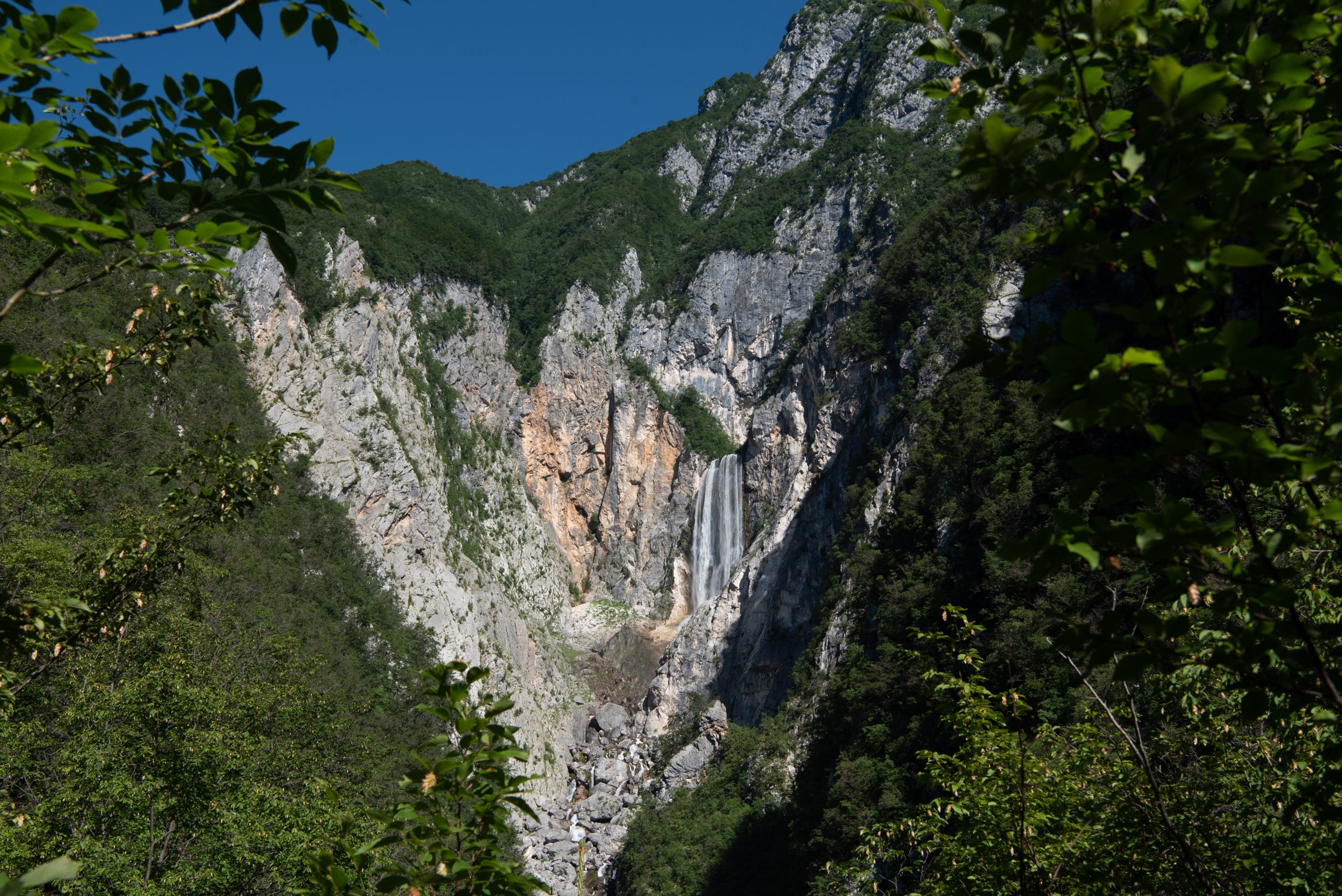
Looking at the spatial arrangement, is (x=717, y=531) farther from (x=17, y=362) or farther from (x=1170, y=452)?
(x=17, y=362)

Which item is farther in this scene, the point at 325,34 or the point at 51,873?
the point at 325,34

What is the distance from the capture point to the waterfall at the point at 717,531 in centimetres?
5419

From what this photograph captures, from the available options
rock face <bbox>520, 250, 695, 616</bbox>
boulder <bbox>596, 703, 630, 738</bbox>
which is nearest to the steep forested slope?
boulder <bbox>596, 703, 630, 738</bbox>

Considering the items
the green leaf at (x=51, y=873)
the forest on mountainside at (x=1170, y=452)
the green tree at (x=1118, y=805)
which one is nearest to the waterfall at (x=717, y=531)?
the forest on mountainside at (x=1170, y=452)

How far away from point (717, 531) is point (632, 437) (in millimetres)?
12412

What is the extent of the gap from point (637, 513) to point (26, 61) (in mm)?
61120

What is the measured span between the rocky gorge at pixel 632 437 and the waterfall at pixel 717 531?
293 mm

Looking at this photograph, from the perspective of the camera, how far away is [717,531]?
5544cm

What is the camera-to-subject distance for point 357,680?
32.3m

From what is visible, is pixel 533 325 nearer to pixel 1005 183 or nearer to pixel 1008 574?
pixel 1008 574

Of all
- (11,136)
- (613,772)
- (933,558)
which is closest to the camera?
(11,136)

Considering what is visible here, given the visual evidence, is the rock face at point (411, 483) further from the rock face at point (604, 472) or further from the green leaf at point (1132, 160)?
the green leaf at point (1132, 160)

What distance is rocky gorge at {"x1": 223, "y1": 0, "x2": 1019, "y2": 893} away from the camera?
4175 cm

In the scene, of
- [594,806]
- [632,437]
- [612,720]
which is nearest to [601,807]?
[594,806]
